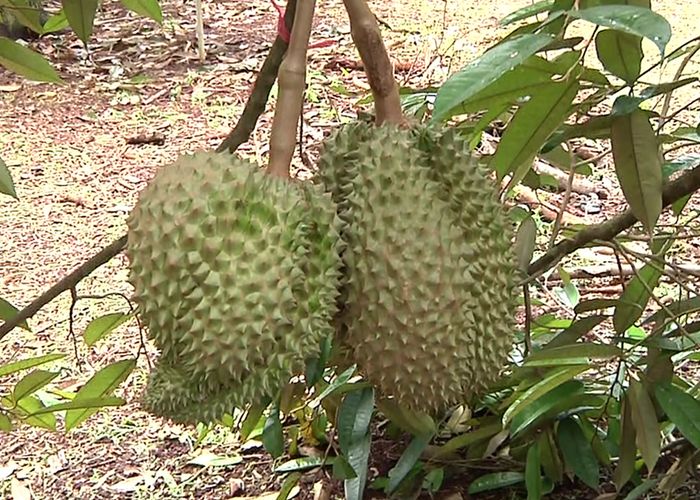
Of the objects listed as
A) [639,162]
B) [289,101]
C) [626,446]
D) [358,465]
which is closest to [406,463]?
[358,465]

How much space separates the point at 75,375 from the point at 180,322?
4.35 feet

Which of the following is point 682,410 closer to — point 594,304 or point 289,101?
point 594,304

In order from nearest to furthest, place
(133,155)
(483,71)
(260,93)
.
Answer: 1. (483,71)
2. (260,93)
3. (133,155)

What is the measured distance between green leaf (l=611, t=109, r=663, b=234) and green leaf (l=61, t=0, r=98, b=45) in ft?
1.66

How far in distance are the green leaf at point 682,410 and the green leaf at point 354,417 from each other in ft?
1.22

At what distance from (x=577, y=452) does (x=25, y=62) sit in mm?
783

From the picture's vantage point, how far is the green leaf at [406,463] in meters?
1.25

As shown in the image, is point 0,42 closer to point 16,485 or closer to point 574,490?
point 16,485

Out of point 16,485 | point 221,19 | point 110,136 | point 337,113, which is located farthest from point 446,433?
point 221,19

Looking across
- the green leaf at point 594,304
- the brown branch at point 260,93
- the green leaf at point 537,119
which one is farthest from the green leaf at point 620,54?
the green leaf at point 594,304

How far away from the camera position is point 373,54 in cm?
64

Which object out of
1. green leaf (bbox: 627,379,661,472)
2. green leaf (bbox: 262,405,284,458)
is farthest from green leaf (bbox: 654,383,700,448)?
green leaf (bbox: 262,405,284,458)

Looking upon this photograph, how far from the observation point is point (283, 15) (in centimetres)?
71

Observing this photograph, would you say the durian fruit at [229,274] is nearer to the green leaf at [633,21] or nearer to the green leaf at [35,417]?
the green leaf at [633,21]
